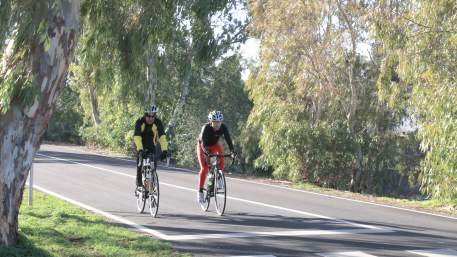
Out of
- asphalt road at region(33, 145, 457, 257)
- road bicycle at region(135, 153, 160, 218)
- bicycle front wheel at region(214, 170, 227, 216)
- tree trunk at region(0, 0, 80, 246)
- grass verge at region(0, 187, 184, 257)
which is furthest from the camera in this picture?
bicycle front wheel at region(214, 170, 227, 216)

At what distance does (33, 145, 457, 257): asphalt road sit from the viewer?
8953 mm

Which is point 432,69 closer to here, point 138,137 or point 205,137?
point 205,137

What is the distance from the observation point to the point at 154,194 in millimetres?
11438

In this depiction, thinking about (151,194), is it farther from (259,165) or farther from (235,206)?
(259,165)

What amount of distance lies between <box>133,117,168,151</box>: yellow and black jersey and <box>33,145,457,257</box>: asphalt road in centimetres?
126

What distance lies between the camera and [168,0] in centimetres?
956

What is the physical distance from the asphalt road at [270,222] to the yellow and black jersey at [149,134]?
126cm

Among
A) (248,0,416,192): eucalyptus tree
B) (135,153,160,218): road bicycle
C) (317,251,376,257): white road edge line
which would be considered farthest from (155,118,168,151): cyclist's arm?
(248,0,416,192): eucalyptus tree

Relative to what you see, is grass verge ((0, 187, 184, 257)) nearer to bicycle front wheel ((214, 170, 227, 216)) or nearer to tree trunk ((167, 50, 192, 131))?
bicycle front wheel ((214, 170, 227, 216))

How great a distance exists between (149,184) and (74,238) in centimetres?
283

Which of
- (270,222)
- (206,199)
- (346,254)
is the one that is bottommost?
(346,254)

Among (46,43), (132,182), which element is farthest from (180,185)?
(46,43)

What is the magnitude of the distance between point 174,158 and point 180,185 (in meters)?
15.0

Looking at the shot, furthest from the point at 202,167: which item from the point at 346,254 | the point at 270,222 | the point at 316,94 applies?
the point at 316,94
